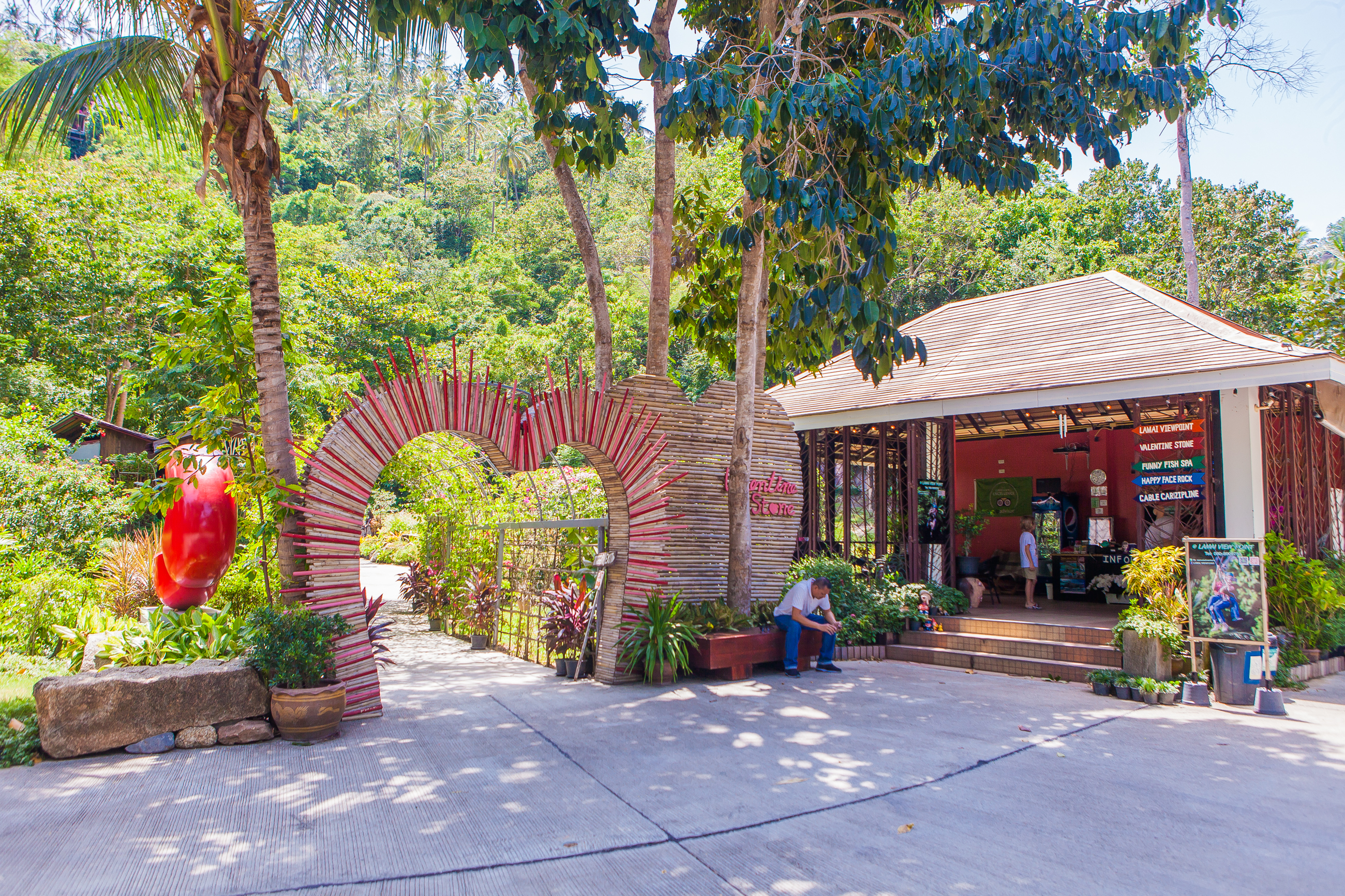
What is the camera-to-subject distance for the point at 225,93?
7066mm

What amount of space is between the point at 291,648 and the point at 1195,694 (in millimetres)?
7973

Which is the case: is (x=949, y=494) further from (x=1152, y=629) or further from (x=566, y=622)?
(x=566, y=622)

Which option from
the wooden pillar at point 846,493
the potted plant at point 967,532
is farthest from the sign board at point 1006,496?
the wooden pillar at point 846,493

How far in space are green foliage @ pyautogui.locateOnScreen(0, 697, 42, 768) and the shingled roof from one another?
8.17 m

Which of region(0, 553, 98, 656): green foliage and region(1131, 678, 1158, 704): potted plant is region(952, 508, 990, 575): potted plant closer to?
region(1131, 678, 1158, 704): potted plant

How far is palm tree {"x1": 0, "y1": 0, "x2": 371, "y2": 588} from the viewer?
6.89 metres

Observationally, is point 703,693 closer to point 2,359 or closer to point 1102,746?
point 1102,746

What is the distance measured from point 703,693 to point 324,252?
1029 inches

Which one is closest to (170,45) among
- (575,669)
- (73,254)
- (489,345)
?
(575,669)

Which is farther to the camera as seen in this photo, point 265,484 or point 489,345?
point 489,345

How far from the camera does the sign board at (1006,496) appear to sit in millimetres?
15594

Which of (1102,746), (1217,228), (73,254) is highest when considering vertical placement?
(1217,228)

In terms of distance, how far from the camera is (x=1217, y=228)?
2312cm

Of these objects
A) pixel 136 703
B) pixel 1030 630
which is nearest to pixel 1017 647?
pixel 1030 630
